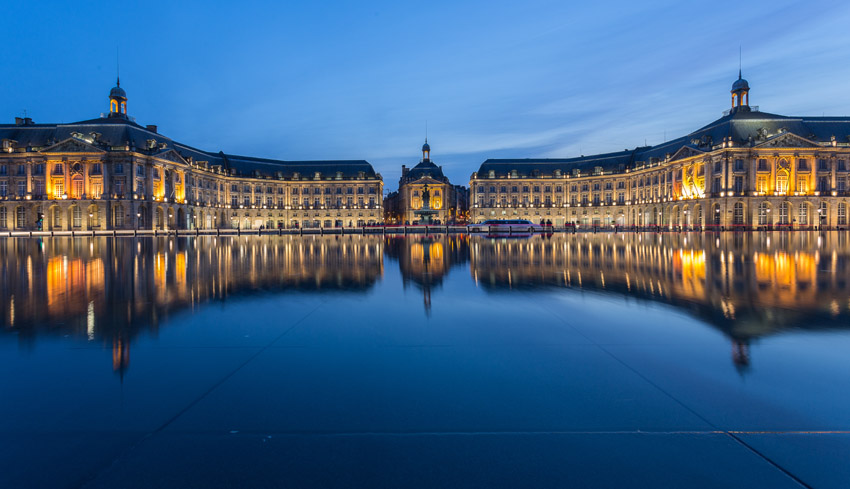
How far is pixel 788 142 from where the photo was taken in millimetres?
69188

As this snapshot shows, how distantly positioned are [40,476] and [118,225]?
80645mm

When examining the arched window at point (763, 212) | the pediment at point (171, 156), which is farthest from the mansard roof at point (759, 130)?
the pediment at point (171, 156)

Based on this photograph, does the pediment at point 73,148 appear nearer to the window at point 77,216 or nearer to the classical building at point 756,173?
the window at point 77,216

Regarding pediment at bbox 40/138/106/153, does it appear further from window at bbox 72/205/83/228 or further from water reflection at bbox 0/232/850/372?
water reflection at bbox 0/232/850/372

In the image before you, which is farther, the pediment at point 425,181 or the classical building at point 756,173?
the pediment at point 425,181

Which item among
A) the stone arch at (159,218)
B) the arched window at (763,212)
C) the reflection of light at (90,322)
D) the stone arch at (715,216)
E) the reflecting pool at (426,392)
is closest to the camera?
the reflecting pool at (426,392)

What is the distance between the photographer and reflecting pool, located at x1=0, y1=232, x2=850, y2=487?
2760 millimetres

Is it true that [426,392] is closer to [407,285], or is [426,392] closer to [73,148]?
[407,285]

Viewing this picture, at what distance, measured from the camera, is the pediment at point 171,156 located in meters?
72.5

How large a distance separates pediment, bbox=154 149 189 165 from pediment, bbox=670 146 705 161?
286 ft

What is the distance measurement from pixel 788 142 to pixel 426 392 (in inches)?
3470

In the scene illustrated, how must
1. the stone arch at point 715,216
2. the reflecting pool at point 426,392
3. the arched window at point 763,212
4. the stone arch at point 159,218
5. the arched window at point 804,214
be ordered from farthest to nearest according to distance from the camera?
the stone arch at point 159,218, the stone arch at point 715,216, the arched window at point 804,214, the arched window at point 763,212, the reflecting pool at point 426,392

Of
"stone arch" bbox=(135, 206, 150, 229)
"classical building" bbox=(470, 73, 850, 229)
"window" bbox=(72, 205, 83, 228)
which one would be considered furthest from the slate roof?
"window" bbox=(72, 205, 83, 228)

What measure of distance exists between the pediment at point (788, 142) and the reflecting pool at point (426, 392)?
77.7 metres
